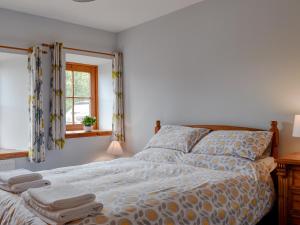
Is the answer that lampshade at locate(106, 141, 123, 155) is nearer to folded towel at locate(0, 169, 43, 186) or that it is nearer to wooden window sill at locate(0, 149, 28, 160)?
wooden window sill at locate(0, 149, 28, 160)

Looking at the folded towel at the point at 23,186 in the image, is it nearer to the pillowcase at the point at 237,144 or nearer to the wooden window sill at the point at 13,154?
the wooden window sill at the point at 13,154

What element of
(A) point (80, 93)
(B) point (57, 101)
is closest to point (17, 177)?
(B) point (57, 101)

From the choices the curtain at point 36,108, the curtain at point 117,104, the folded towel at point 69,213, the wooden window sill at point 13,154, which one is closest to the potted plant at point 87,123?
Result: the curtain at point 117,104

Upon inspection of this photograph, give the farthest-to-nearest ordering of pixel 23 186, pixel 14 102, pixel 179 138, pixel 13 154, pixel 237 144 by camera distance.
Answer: pixel 14 102 → pixel 13 154 → pixel 179 138 → pixel 237 144 → pixel 23 186

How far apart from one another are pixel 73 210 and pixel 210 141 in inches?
67.2

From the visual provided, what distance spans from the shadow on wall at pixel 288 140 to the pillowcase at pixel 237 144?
0.16 metres

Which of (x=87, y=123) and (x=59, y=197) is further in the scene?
(x=87, y=123)

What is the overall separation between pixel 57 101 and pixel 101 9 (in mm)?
1266

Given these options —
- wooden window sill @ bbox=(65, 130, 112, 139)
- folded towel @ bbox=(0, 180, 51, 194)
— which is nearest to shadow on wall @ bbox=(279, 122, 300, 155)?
folded towel @ bbox=(0, 180, 51, 194)

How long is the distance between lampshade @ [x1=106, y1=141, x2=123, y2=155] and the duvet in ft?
3.75

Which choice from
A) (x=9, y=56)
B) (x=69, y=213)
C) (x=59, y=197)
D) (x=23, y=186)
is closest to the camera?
(x=69, y=213)

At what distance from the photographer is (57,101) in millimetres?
3750

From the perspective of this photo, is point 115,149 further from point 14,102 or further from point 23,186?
point 23,186

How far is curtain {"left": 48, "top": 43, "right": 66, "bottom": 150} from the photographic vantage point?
3.72 m
